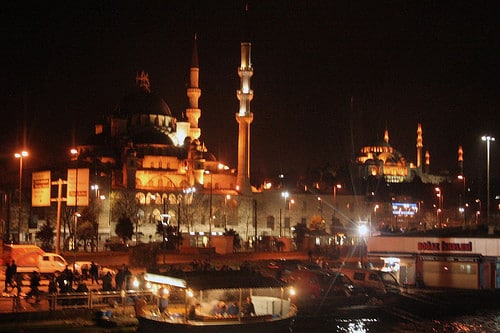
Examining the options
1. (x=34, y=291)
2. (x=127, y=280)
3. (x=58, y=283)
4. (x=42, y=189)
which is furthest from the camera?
(x=42, y=189)

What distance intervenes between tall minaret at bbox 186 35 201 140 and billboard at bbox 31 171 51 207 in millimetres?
55385

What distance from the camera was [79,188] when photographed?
31.2m

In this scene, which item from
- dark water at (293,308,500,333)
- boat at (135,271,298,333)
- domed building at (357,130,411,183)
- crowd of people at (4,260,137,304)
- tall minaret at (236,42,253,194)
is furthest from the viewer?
domed building at (357,130,411,183)

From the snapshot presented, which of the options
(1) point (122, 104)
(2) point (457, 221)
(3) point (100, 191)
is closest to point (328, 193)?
(2) point (457, 221)

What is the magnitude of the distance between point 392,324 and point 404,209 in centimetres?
8364

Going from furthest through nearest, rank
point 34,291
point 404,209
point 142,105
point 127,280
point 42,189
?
point 404,209 < point 142,105 < point 42,189 < point 127,280 < point 34,291

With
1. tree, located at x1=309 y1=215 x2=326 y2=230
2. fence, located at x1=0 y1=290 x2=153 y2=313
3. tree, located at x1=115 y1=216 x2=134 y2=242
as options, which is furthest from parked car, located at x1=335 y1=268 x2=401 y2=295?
tree, located at x1=309 y1=215 x2=326 y2=230

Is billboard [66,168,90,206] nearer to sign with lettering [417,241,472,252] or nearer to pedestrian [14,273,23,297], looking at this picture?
pedestrian [14,273,23,297]

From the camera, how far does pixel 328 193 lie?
97.8 meters

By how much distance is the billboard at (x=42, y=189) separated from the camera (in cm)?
3294

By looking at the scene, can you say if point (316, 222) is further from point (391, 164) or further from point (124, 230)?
point (391, 164)

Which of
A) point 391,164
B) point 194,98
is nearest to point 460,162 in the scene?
point 391,164

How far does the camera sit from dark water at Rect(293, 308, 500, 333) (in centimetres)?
2520

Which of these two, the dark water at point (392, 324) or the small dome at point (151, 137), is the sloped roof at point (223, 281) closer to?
the dark water at point (392, 324)
